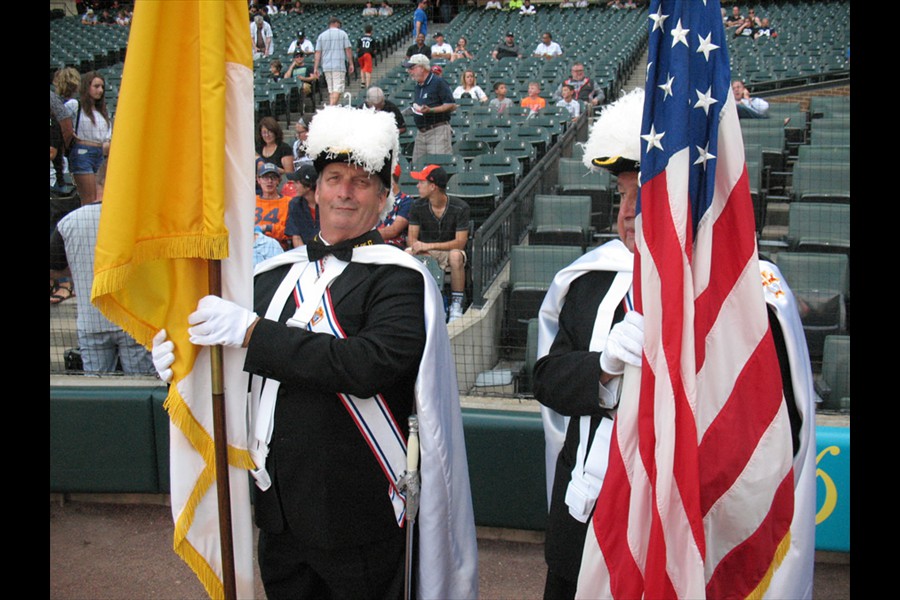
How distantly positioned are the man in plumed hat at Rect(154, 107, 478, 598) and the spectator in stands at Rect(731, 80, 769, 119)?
9.71 m

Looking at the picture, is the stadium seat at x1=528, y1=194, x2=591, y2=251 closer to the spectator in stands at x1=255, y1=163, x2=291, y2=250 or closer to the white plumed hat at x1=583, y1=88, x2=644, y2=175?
the spectator in stands at x1=255, y1=163, x2=291, y2=250

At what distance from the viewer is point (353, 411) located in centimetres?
278

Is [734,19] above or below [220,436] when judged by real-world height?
above

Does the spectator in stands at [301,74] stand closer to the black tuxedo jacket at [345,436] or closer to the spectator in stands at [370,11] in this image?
the spectator in stands at [370,11]

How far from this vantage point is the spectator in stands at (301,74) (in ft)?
50.9

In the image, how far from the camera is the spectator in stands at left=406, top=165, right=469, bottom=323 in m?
7.38

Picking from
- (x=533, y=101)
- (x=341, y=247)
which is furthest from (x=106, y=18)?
(x=341, y=247)

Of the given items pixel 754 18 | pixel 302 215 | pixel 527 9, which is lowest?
pixel 302 215

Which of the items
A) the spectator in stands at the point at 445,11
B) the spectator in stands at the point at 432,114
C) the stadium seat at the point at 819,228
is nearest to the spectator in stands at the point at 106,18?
the spectator in stands at the point at 445,11

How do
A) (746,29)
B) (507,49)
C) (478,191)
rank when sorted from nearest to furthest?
1. (478,191)
2. (507,49)
3. (746,29)

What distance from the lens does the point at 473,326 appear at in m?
6.35

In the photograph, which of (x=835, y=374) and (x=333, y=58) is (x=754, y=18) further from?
(x=835, y=374)

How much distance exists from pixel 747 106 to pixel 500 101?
3.66 m

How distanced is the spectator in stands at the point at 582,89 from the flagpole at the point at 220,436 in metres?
11.1
